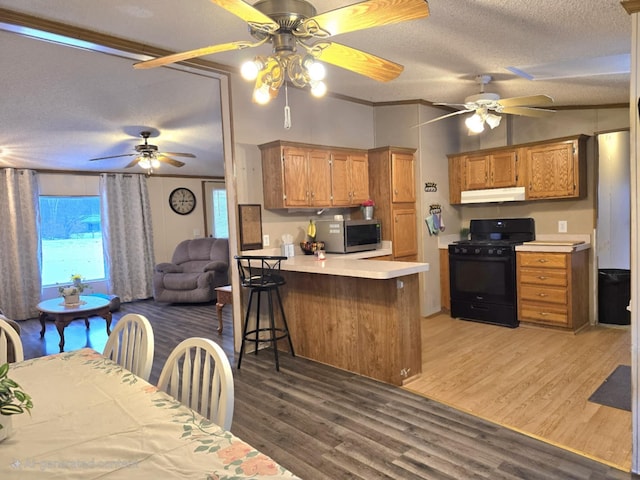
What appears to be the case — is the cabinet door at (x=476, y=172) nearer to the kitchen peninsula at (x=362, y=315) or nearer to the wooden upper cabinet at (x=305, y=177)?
the wooden upper cabinet at (x=305, y=177)

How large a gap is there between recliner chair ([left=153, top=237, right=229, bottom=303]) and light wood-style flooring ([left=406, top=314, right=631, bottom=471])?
3579mm

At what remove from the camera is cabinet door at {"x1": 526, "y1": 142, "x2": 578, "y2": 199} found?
456 cm

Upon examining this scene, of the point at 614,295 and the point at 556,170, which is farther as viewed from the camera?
the point at 556,170

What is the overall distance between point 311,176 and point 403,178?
4.06ft

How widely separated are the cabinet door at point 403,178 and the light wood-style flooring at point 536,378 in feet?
5.06

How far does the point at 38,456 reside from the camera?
1.08m

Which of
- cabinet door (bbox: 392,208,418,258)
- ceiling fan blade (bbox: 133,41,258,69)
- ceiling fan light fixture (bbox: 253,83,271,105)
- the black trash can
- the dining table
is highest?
ceiling fan blade (bbox: 133,41,258,69)

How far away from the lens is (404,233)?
16.4 ft

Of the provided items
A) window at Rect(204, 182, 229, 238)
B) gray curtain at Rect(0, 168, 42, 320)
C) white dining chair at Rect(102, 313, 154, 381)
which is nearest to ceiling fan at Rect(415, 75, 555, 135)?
white dining chair at Rect(102, 313, 154, 381)

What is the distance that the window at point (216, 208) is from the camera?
877 centimetres

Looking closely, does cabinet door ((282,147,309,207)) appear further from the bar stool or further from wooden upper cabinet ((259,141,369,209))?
the bar stool

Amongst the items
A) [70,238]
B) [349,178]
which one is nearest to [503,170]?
[349,178]

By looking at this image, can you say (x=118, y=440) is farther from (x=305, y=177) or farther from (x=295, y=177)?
(x=305, y=177)

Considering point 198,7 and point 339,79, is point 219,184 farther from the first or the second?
point 198,7
